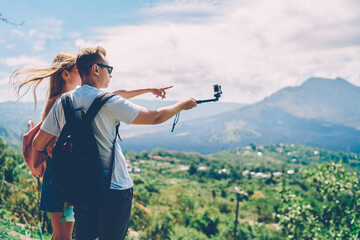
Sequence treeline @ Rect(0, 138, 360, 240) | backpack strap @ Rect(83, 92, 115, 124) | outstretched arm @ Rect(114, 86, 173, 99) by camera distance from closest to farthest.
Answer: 1. backpack strap @ Rect(83, 92, 115, 124)
2. outstretched arm @ Rect(114, 86, 173, 99)
3. treeline @ Rect(0, 138, 360, 240)

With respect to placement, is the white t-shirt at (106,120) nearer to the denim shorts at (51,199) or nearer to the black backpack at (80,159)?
the black backpack at (80,159)

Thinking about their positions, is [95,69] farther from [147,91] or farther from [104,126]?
[147,91]

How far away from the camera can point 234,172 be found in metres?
105

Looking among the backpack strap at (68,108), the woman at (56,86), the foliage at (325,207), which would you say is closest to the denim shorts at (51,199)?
the woman at (56,86)

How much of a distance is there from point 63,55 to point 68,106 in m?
0.62

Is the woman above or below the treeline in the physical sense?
above

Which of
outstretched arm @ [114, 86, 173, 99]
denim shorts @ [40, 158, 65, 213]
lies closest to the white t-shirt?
denim shorts @ [40, 158, 65, 213]

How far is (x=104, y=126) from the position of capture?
1.65m

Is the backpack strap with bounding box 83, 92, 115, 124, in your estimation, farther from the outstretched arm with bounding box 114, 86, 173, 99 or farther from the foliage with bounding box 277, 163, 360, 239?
the foliage with bounding box 277, 163, 360, 239

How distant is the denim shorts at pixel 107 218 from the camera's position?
1.71 meters

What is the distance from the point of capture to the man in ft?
5.25

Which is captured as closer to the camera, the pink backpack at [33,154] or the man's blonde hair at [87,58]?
the man's blonde hair at [87,58]

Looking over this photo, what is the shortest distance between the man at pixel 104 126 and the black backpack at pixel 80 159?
0.14 feet

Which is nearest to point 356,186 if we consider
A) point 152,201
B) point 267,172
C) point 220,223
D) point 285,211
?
point 285,211
